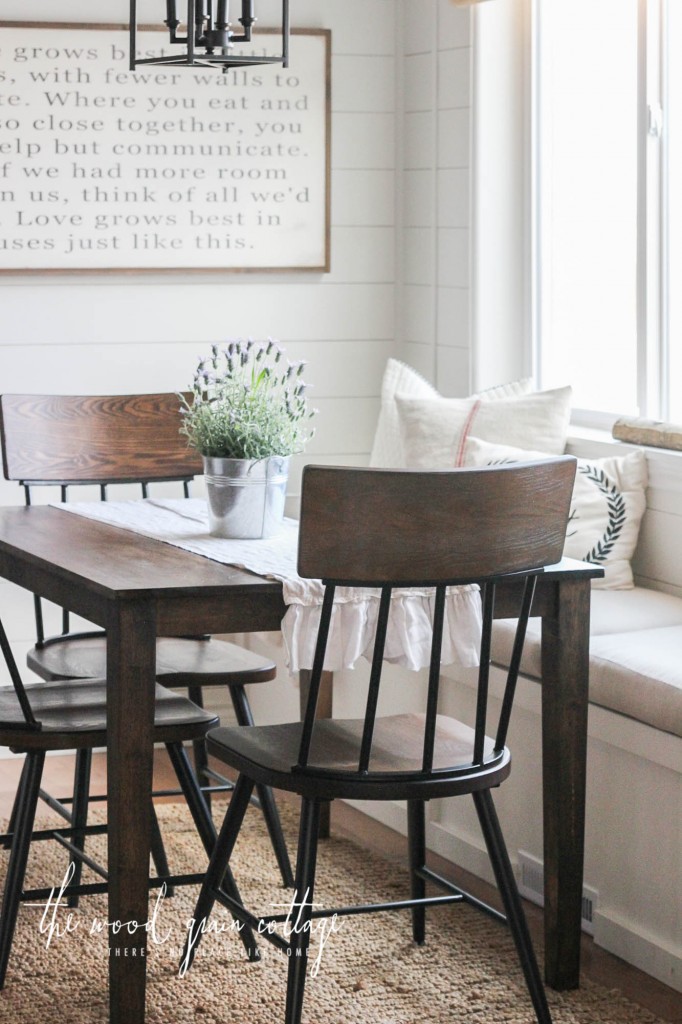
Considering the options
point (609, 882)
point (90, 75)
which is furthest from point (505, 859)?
point (90, 75)

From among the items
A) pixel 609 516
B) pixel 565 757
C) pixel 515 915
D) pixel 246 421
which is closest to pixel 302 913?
pixel 515 915

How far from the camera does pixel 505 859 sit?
226 cm

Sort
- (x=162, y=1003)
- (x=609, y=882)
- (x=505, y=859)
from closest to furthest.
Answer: (x=505, y=859) < (x=162, y=1003) < (x=609, y=882)

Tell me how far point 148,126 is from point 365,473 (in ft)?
7.69

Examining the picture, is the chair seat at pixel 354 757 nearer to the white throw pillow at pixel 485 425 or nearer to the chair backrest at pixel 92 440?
the chair backrest at pixel 92 440

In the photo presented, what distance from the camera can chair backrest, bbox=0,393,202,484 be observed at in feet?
10.6

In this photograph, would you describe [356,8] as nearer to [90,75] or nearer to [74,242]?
[90,75]

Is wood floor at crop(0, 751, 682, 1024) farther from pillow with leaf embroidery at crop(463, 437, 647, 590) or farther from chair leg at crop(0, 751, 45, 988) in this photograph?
chair leg at crop(0, 751, 45, 988)

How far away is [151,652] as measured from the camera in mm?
2135

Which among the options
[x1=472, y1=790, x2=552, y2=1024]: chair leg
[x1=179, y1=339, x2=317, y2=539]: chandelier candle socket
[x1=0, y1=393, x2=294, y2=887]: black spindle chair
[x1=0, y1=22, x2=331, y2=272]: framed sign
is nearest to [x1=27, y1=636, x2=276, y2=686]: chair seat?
[x1=0, y1=393, x2=294, y2=887]: black spindle chair

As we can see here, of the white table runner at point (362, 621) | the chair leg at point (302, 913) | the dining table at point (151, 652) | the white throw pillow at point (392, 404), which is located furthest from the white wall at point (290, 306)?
the chair leg at point (302, 913)

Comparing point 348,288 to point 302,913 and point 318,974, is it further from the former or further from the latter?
point 302,913

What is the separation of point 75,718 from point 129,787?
0.34 metres

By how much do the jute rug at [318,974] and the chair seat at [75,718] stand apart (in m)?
0.45
